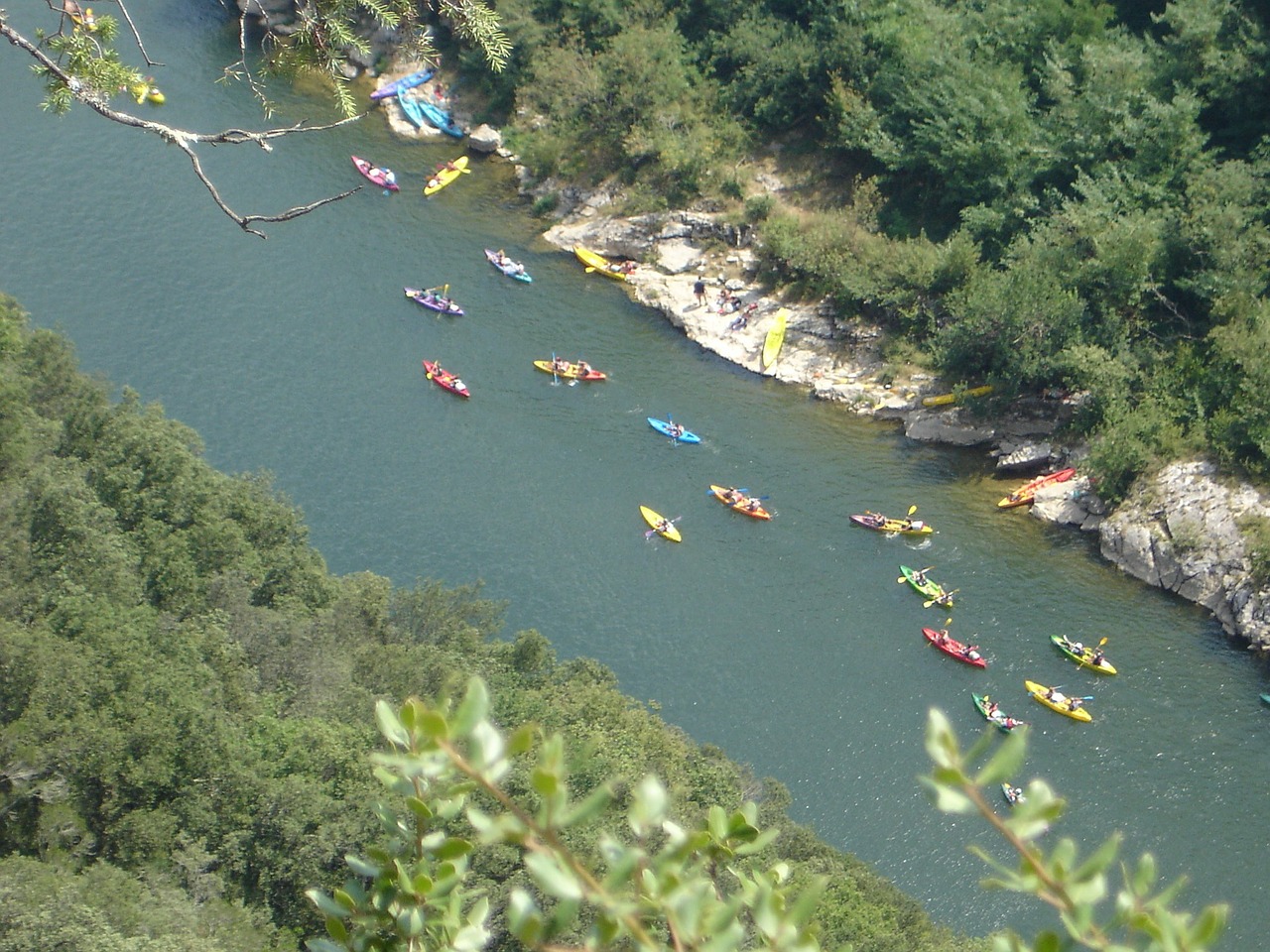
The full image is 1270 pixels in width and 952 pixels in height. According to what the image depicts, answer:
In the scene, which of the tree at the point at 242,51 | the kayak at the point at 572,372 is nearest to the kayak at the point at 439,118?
the kayak at the point at 572,372

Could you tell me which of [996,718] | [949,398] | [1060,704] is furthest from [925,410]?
[996,718]

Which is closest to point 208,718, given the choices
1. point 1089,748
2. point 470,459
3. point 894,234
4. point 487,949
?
point 487,949

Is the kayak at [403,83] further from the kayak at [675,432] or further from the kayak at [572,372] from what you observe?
the kayak at [675,432]

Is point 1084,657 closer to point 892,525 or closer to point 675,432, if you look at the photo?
point 892,525

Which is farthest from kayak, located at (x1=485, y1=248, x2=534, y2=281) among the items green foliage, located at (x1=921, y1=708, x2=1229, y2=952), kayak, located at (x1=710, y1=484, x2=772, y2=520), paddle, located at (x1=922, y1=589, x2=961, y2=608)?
green foliage, located at (x1=921, y1=708, x2=1229, y2=952)

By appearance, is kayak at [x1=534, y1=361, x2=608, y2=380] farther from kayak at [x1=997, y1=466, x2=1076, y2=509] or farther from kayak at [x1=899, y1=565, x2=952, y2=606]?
kayak at [x1=997, y1=466, x2=1076, y2=509]

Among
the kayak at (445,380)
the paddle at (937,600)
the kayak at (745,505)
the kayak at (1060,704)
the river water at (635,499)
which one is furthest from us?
the kayak at (445,380)
